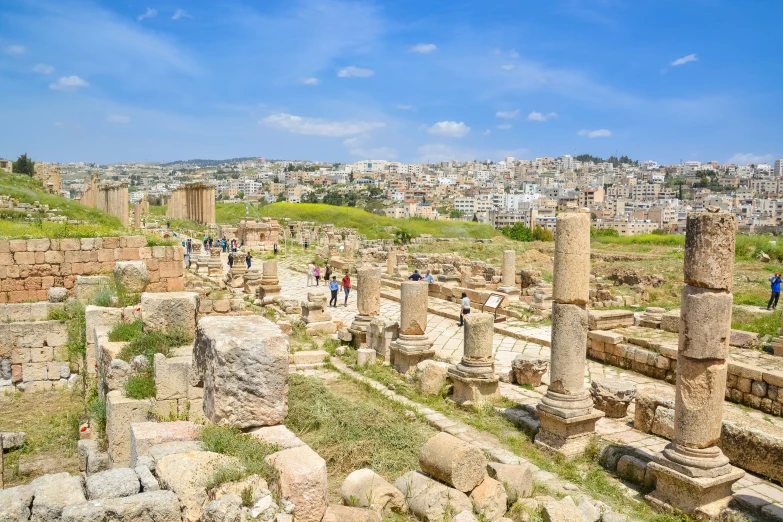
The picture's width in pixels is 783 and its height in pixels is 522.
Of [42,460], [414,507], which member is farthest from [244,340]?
[42,460]

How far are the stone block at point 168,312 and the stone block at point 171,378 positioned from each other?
145cm

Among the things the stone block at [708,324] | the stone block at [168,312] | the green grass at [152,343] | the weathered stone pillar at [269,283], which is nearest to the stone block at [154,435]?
the green grass at [152,343]

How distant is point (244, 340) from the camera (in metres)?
5.42

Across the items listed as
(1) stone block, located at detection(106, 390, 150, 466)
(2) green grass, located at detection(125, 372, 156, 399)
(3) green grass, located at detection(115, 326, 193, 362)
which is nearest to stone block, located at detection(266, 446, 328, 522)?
(1) stone block, located at detection(106, 390, 150, 466)

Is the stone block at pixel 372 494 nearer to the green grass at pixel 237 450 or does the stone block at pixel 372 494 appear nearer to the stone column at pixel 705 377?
the green grass at pixel 237 450

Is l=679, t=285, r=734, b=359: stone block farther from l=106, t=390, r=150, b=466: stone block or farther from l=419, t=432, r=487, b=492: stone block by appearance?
l=106, t=390, r=150, b=466: stone block

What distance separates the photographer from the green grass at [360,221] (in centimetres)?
6145

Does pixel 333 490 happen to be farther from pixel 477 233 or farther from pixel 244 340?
pixel 477 233

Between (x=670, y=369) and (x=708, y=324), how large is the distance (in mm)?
5659

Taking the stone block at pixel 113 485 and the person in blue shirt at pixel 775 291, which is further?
the person in blue shirt at pixel 775 291

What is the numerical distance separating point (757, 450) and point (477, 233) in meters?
55.8

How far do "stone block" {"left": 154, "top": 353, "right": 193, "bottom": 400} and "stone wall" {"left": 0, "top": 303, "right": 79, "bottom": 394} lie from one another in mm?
5414

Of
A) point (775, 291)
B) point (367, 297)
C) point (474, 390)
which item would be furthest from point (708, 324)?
point (775, 291)

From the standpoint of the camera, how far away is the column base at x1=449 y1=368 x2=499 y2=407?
31.6ft
